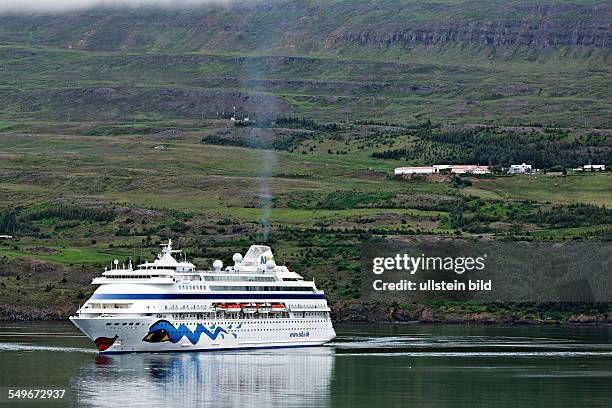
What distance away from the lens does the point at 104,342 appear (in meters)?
104

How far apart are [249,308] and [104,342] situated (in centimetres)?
1314

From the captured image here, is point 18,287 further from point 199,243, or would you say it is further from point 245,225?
point 245,225

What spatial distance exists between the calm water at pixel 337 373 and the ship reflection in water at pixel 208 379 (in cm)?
6

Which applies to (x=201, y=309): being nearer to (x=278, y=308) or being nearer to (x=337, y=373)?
(x=278, y=308)

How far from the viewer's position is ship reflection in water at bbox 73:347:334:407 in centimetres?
7794

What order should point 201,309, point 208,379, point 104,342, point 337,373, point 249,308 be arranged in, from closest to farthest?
point 208,379
point 337,373
point 104,342
point 201,309
point 249,308

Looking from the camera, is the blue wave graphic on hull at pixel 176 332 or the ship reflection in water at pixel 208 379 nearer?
the ship reflection in water at pixel 208 379

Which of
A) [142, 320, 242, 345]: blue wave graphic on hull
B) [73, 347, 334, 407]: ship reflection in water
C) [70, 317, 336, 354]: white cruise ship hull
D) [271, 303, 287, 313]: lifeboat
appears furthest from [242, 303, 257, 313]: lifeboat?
[73, 347, 334, 407]: ship reflection in water

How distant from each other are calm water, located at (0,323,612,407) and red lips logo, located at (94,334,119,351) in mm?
1389

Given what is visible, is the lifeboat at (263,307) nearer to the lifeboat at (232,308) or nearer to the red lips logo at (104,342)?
the lifeboat at (232,308)

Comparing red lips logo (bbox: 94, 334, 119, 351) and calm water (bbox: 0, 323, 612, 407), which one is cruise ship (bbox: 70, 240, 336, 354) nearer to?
red lips logo (bbox: 94, 334, 119, 351)

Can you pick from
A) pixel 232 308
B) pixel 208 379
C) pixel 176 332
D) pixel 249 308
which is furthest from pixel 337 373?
pixel 249 308

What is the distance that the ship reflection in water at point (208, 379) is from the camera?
7794 cm

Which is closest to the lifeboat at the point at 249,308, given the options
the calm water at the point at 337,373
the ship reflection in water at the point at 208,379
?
the calm water at the point at 337,373
